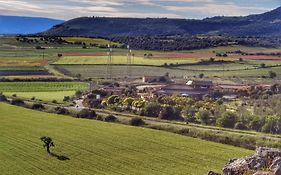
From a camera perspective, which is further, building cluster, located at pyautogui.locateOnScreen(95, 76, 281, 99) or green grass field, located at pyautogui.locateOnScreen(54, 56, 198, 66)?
green grass field, located at pyautogui.locateOnScreen(54, 56, 198, 66)

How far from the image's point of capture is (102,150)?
1321 inches

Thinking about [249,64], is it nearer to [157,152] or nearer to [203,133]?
[203,133]

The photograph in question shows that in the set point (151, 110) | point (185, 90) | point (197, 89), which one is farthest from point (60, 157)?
point (197, 89)

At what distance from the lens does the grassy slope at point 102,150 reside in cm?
2833

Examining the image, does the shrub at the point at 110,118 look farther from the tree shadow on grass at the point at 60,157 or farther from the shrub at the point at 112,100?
the tree shadow on grass at the point at 60,157

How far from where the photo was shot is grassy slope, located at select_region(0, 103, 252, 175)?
28.3m

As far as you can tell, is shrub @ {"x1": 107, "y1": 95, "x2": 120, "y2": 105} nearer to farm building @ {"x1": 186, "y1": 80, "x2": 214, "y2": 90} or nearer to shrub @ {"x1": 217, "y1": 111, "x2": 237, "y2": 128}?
Answer: farm building @ {"x1": 186, "y1": 80, "x2": 214, "y2": 90}

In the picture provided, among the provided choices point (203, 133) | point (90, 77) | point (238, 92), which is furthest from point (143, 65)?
point (203, 133)

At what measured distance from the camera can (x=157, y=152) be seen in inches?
1313

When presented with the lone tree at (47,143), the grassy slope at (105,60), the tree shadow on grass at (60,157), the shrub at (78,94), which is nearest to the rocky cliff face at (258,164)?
the tree shadow on grass at (60,157)

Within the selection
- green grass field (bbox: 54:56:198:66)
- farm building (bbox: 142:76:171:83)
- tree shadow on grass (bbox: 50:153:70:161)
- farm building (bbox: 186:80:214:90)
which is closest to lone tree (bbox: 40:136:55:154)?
tree shadow on grass (bbox: 50:153:70:161)

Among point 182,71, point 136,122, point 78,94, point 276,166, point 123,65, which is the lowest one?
point 78,94

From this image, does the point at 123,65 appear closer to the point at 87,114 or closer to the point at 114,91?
the point at 114,91

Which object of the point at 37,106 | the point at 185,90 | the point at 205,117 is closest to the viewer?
the point at 205,117
